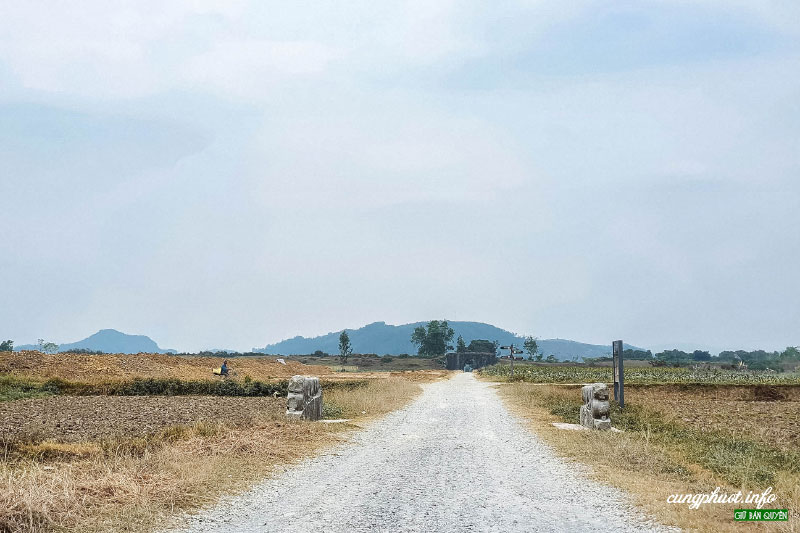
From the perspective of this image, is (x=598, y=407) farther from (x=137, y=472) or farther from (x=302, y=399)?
(x=137, y=472)

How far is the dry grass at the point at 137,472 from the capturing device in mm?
8906

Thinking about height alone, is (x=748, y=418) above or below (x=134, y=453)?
below

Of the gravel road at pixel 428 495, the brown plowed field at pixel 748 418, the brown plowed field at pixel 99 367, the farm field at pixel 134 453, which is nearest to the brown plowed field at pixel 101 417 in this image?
the farm field at pixel 134 453

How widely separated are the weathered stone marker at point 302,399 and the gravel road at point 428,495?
Answer: 12.8 feet

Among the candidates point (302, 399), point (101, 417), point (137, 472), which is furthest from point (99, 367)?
point (137, 472)

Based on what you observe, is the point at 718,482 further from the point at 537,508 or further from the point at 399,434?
the point at 399,434

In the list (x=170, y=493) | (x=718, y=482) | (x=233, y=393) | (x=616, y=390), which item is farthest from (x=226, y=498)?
(x=233, y=393)

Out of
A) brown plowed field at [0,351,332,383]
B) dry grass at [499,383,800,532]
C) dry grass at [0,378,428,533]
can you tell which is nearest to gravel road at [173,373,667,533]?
dry grass at [499,383,800,532]

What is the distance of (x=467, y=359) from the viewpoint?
140 metres

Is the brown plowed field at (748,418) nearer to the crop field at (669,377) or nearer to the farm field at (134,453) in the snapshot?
the crop field at (669,377)

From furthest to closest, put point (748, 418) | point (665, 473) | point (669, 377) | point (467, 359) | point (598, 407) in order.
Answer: point (467, 359), point (669, 377), point (748, 418), point (598, 407), point (665, 473)

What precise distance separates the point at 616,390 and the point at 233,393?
→ 22914 mm

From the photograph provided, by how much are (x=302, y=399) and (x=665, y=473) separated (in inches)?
476

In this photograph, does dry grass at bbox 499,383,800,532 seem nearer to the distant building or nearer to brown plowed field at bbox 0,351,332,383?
brown plowed field at bbox 0,351,332,383
